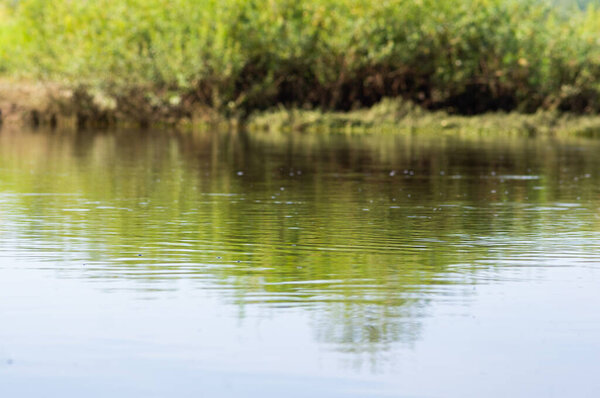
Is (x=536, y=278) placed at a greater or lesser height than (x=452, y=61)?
lesser

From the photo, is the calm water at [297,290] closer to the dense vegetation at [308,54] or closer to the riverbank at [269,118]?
the riverbank at [269,118]

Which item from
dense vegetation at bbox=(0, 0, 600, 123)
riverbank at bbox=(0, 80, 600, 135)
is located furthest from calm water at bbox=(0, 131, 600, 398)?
dense vegetation at bbox=(0, 0, 600, 123)

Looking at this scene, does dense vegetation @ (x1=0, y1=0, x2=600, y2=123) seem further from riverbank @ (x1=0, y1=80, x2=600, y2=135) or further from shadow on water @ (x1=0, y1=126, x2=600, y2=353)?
shadow on water @ (x1=0, y1=126, x2=600, y2=353)

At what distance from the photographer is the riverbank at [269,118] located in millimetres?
54875

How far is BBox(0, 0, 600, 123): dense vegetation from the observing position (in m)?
57.2

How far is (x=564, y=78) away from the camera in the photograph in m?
59.9

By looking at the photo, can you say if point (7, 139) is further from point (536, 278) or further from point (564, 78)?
point (536, 278)

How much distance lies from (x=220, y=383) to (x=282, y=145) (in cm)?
3329

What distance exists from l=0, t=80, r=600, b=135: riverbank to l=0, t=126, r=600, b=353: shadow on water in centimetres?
2242

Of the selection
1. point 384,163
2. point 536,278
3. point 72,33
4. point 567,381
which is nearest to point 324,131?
point 72,33

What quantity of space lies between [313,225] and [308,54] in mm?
44888

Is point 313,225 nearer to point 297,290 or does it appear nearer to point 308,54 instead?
point 297,290

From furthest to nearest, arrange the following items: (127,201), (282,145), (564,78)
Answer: (564,78), (282,145), (127,201)

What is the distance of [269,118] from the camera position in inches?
2242
